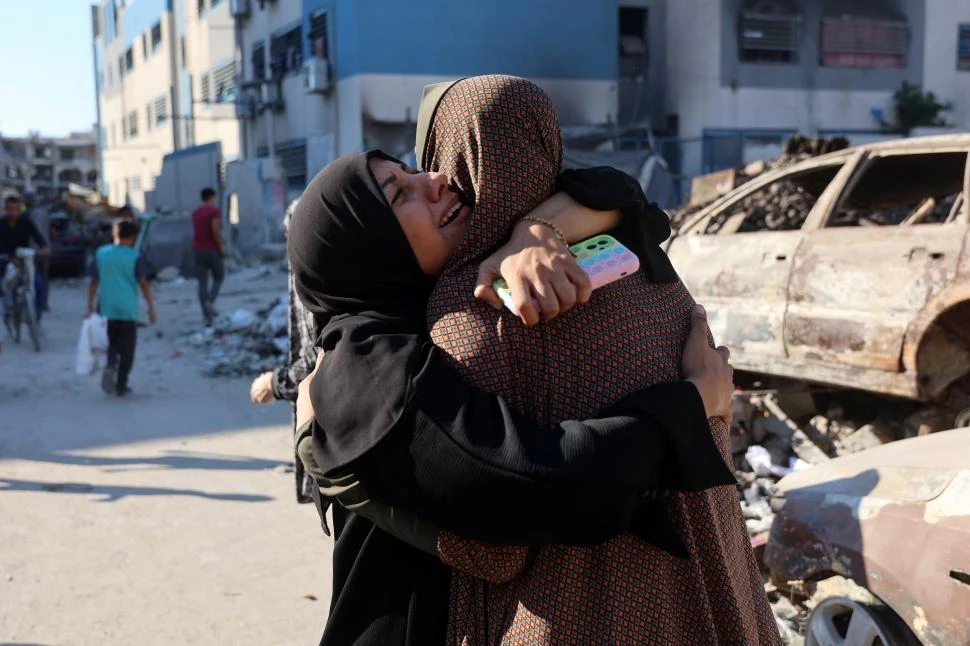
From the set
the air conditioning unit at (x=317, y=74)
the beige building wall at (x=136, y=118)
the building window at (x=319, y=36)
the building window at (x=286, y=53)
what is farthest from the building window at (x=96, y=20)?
the air conditioning unit at (x=317, y=74)

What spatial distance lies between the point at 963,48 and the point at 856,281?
19.3 meters

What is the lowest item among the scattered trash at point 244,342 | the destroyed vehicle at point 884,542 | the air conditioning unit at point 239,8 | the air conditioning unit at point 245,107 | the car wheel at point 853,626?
the scattered trash at point 244,342

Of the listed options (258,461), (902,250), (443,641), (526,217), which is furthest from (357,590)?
(258,461)

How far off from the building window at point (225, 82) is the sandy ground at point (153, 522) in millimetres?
20290

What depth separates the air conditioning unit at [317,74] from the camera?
841 inches

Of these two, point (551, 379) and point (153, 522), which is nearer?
point (551, 379)

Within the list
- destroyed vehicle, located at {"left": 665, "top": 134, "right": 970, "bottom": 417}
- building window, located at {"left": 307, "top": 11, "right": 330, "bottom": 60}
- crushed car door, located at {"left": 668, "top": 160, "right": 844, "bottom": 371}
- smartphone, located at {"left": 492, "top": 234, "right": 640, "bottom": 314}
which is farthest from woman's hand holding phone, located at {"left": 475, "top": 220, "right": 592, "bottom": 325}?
building window, located at {"left": 307, "top": 11, "right": 330, "bottom": 60}

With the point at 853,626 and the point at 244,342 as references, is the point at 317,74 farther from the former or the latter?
the point at 853,626

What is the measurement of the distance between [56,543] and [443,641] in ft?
14.5

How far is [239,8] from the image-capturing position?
86.8 feet

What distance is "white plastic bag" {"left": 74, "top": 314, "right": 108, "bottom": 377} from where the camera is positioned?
9.05 meters

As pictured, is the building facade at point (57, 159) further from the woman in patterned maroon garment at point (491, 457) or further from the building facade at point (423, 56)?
the woman in patterned maroon garment at point (491, 457)

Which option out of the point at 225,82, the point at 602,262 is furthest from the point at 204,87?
the point at 602,262

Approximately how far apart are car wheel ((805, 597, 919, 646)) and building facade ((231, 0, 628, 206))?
18.0 meters
